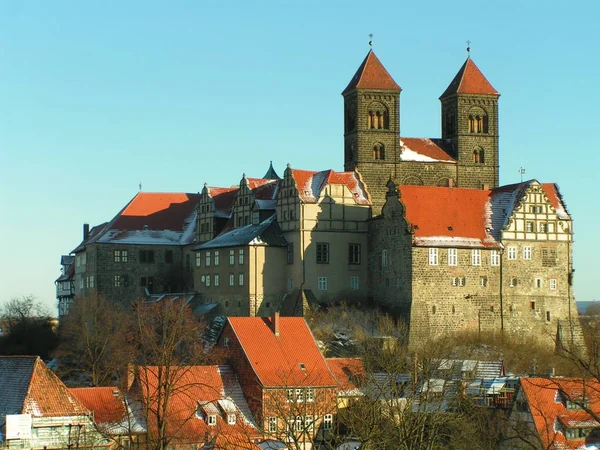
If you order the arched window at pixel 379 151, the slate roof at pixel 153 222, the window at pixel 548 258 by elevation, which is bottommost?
the window at pixel 548 258

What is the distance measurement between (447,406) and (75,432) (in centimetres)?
1497

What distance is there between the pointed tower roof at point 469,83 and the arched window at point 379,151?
23.6 feet

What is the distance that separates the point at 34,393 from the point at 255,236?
30.7m

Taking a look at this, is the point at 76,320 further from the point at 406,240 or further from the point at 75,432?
the point at 75,432

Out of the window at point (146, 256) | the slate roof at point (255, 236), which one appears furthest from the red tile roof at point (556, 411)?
the window at point (146, 256)

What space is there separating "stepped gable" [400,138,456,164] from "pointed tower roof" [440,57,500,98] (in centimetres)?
378

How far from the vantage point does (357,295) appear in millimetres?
81062

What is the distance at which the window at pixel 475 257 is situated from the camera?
78.8m

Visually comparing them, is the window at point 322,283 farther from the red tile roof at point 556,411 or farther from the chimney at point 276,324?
the red tile roof at point 556,411

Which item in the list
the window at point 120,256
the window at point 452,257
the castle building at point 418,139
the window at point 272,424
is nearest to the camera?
the window at point 272,424

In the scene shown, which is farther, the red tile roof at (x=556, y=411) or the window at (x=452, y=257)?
the window at (x=452, y=257)

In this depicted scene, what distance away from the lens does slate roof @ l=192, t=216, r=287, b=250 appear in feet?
267

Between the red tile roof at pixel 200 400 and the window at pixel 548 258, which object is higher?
the window at pixel 548 258

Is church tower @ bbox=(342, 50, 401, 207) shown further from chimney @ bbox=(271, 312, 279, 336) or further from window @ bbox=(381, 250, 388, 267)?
chimney @ bbox=(271, 312, 279, 336)
